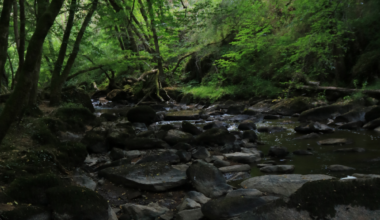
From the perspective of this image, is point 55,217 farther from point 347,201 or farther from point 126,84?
point 126,84

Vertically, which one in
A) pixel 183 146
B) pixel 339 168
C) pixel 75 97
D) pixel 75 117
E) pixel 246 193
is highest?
pixel 75 97

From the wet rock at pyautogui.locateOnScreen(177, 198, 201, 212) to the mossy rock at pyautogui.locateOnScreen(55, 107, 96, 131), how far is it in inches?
224

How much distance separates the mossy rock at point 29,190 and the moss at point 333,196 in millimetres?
2849

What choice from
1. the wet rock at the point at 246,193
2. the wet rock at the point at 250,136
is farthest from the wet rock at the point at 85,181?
the wet rock at the point at 250,136

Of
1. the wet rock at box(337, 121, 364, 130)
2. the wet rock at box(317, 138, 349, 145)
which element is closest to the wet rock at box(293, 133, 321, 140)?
the wet rock at box(317, 138, 349, 145)

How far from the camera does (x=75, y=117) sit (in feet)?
27.8

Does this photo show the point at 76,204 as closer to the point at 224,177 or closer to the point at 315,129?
the point at 224,177

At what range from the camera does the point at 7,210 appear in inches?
101

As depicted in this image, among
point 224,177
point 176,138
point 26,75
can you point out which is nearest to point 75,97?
point 176,138

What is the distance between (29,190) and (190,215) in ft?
6.40

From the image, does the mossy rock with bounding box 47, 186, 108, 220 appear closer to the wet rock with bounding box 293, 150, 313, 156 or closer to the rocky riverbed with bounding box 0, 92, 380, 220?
the rocky riverbed with bounding box 0, 92, 380, 220

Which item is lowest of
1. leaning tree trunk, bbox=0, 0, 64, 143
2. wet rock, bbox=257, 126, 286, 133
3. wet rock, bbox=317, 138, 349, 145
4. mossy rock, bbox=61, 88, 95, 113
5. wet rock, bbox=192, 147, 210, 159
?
wet rock, bbox=257, 126, 286, 133

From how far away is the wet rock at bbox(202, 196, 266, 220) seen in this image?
278 centimetres

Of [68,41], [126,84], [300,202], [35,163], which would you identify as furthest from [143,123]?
[126,84]
